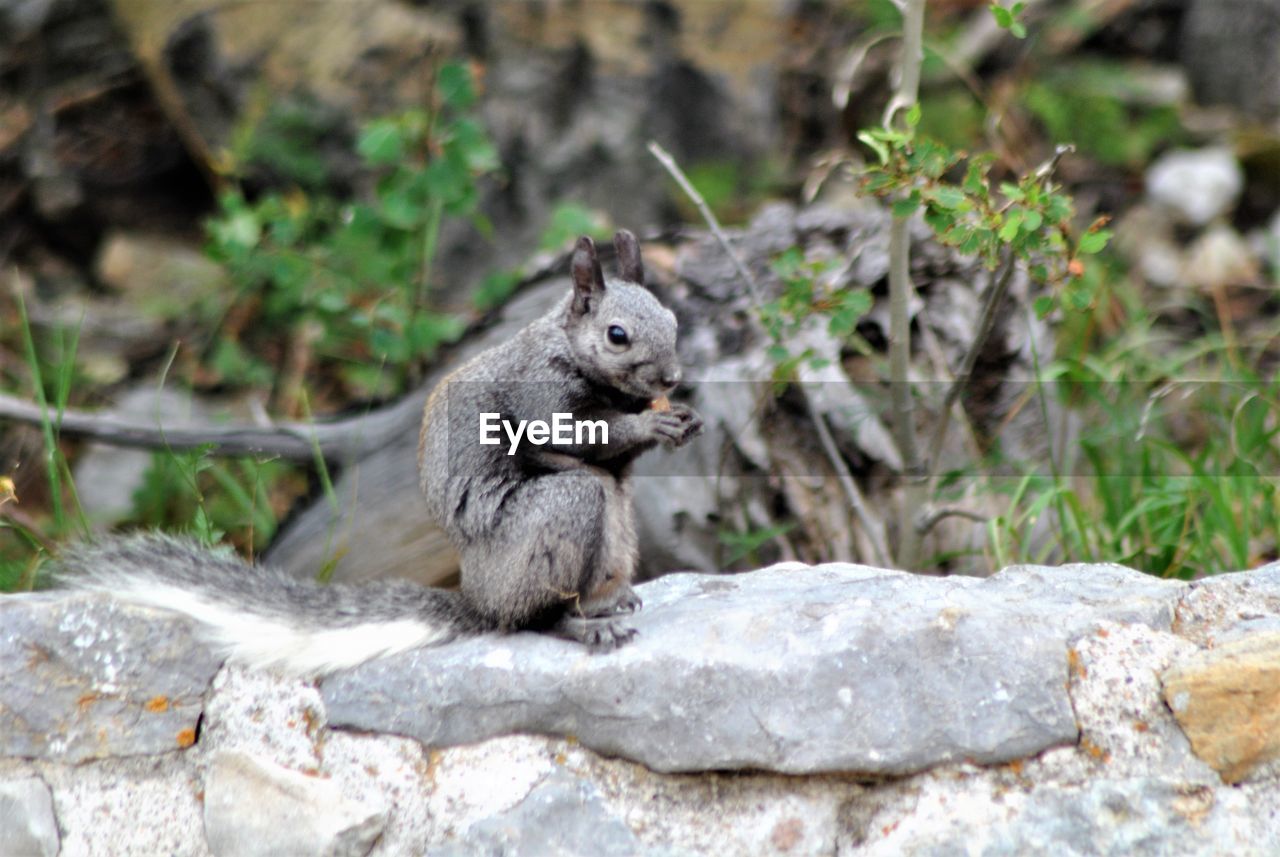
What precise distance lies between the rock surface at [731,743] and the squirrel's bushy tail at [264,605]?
44 mm

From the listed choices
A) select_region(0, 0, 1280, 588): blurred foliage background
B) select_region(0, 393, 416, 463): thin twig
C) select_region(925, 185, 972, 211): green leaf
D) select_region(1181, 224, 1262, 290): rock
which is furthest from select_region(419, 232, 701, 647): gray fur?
select_region(1181, 224, 1262, 290): rock

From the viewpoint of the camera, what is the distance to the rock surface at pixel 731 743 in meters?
2.11

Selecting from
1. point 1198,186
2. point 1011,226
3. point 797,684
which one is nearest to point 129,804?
point 797,684

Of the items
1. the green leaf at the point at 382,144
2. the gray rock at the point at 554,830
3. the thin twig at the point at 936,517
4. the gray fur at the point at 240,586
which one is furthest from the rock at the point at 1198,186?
the gray rock at the point at 554,830

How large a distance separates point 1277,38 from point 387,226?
13.0 feet

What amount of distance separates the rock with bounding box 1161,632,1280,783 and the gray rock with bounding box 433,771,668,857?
2.79 ft

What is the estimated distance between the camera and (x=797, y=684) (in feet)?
7.25

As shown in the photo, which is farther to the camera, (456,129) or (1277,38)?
(1277,38)

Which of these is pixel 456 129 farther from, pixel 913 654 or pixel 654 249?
pixel 913 654

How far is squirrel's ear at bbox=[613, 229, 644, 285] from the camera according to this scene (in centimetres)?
278

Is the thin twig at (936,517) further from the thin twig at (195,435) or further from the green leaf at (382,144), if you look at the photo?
the green leaf at (382,144)

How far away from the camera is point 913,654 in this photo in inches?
87.5

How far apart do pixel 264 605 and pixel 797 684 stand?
3.06 ft

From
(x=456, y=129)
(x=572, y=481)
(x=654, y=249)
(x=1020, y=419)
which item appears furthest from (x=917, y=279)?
(x=572, y=481)
